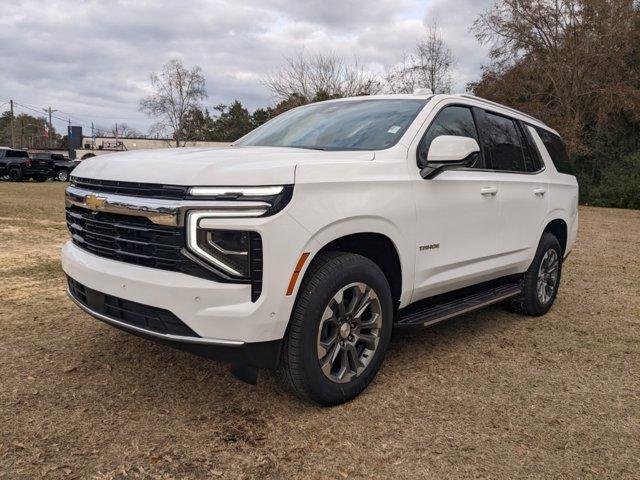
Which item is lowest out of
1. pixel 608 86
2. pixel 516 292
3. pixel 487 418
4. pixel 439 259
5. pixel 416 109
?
pixel 487 418

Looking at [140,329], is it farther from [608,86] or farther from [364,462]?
[608,86]

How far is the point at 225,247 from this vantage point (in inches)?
97.3

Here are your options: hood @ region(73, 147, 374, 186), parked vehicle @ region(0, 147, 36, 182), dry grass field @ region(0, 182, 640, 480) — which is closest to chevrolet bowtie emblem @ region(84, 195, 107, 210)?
hood @ region(73, 147, 374, 186)

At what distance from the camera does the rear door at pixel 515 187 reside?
13.8 feet

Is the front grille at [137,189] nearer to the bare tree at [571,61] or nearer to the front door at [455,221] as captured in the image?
the front door at [455,221]

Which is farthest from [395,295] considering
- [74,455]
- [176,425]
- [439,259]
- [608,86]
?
[608,86]

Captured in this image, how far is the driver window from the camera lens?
3.45 m

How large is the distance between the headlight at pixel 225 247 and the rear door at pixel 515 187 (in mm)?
2385

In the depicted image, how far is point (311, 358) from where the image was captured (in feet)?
9.00

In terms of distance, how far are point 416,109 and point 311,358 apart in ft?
6.20

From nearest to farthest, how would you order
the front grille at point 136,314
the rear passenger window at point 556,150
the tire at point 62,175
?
the front grille at point 136,314 → the rear passenger window at point 556,150 → the tire at point 62,175

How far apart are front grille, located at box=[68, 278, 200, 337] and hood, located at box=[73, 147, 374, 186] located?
2.05 ft

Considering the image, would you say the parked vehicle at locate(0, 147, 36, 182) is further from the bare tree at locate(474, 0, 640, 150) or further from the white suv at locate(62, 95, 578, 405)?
the white suv at locate(62, 95, 578, 405)

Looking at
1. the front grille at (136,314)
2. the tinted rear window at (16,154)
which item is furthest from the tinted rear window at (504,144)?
the tinted rear window at (16,154)
